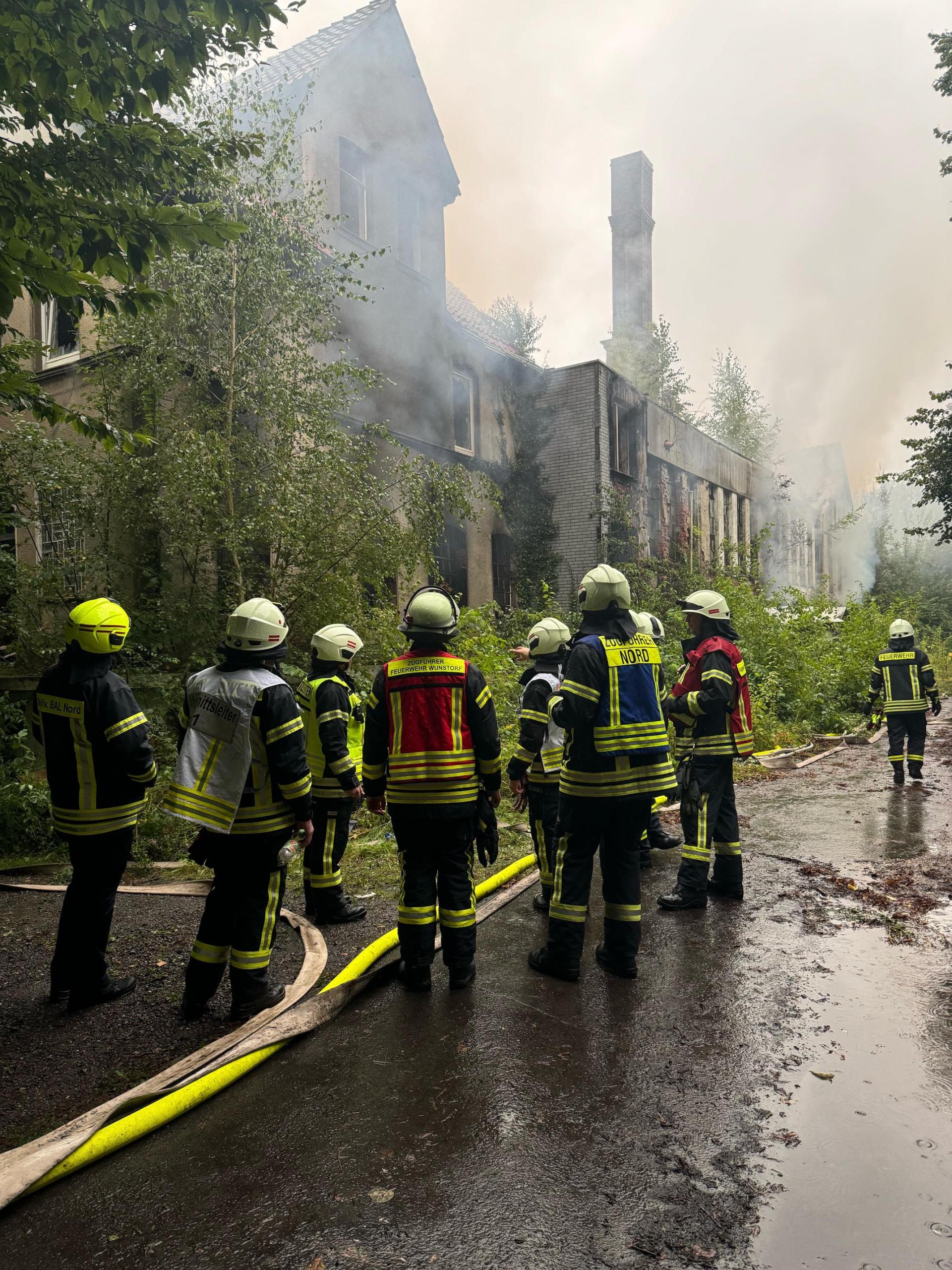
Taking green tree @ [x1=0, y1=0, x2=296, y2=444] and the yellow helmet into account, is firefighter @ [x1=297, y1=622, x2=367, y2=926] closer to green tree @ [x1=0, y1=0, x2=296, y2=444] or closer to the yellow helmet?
the yellow helmet

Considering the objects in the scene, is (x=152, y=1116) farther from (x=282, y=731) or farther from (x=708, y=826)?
(x=708, y=826)

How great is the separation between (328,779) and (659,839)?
10.0ft

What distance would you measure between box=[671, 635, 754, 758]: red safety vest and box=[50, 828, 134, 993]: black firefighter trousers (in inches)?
135

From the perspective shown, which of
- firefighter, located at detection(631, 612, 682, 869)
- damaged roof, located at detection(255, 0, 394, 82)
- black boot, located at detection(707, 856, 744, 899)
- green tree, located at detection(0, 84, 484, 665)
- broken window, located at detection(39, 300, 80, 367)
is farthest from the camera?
damaged roof, located at detection(255, 0, 394, 82)

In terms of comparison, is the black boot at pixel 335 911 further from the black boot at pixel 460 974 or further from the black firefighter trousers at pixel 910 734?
the black firefighter trousers at pixel 910 734

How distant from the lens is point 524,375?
18.1 meters

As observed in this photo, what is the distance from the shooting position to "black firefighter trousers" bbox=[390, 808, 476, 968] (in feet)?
12.4

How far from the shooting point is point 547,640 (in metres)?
5.08

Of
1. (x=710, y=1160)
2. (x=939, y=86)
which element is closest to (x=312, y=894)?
(x=710, y=1160)

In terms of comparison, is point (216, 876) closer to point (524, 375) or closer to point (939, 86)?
point (524, 375)

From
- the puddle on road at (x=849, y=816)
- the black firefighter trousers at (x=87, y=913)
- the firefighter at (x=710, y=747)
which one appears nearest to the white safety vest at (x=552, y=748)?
the firefighter at (x=710, y=747)

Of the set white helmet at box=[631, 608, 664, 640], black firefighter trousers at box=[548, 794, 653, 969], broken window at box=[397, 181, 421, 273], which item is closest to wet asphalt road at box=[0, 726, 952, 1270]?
black firefighter trousers at box=[548, 794, 653, 969]

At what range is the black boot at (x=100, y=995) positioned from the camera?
3.82 meters

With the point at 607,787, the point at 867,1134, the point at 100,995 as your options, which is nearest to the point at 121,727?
the point at 100,995
